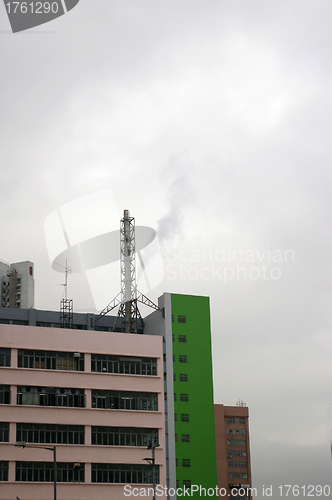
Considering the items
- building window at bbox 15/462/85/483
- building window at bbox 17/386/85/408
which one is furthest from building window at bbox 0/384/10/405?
building window at bbox 15/462/85/483

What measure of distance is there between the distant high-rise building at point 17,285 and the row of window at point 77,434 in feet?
303

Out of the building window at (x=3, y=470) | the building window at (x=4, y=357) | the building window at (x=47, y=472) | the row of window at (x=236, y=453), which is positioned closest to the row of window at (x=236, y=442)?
the row of window at (x=236, y=453)

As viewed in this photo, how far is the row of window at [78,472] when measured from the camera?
198 feet

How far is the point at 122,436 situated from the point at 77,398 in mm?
5859

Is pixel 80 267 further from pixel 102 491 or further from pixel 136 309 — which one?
pixel 102 491

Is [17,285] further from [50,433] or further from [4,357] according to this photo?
[50,433]

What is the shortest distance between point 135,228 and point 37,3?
5076 cm

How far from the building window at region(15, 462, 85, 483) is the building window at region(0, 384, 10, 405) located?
5.76m

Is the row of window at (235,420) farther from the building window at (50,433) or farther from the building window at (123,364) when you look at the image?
the building window at (50,433)

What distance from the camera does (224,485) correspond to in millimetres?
126750

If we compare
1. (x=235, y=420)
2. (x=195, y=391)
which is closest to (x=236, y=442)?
(x=235, y=420)

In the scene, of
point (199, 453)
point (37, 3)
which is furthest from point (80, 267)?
point (37, 3)

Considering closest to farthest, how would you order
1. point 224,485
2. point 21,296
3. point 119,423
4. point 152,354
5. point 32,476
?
1. point 32,476
2. point 119,423
3. point 152,354
4. point 224,485
5. point 21,296

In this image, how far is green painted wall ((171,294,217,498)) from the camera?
8162cm
